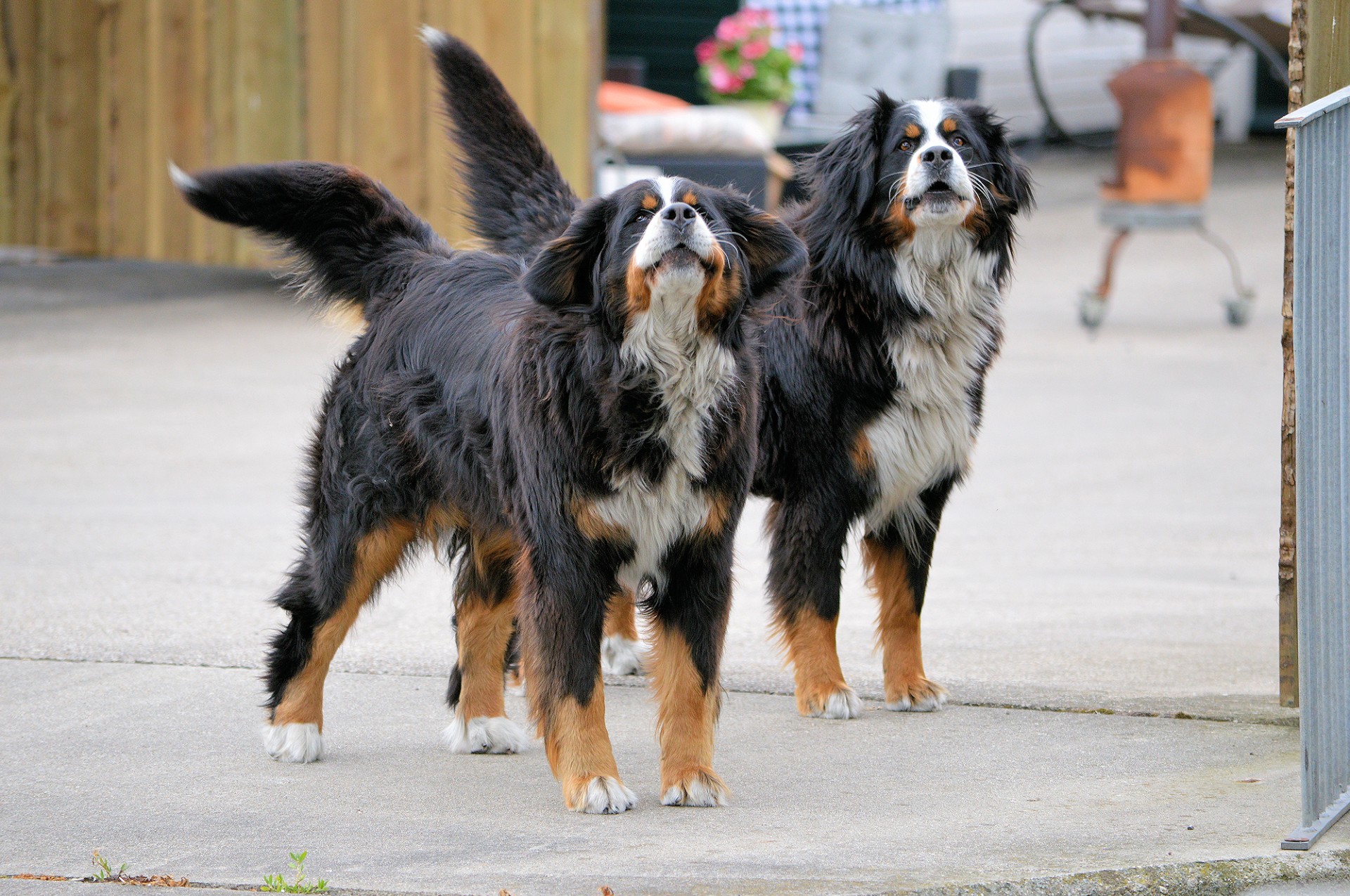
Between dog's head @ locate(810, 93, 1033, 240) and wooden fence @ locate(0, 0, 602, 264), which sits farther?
wooden fence @ locate(0, 0, 602, 264)

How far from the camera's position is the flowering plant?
15641 mm

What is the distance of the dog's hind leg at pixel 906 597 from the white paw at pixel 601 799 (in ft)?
4.24

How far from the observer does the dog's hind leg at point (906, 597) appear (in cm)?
490

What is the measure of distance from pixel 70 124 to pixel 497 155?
9425mm

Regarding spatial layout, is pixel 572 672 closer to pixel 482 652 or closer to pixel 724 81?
pixel 482 652

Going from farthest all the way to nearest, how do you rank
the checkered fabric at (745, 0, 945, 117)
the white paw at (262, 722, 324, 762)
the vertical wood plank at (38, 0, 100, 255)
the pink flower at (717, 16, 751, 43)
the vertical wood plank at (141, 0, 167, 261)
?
the checkered fabric at (745, 0, 945, 117) → the pink flower at (717, 16, 751, 43) → the vertical wood plank at (38, 0, 100, 255) → the vertical wood plank at (141, 0, 167, 261) → the white paw at (262, 722, 324, 762)

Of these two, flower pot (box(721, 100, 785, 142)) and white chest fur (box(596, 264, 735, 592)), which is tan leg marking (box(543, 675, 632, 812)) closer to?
white chest fur (box(596, 264, 735, 592))

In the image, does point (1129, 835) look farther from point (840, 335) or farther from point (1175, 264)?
point (1175, 264)

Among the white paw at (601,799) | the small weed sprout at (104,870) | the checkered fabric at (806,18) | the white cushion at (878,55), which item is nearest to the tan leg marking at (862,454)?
the white paw at (601,799)

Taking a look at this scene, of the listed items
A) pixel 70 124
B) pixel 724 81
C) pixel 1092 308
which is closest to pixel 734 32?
pixel 724 81

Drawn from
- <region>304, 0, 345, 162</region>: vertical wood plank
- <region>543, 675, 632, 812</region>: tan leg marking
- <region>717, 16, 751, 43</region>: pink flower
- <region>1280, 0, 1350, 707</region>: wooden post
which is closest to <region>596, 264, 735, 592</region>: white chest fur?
<region>543, 675, 632, 812</region>: tan leg marking

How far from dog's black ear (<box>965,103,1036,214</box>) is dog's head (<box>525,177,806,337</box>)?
3.58 ft

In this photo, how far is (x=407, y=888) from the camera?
3.34 metres

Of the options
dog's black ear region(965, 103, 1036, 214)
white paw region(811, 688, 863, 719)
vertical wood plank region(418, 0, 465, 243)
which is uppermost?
vertical wood plank region(418, 0, 465, 243)
